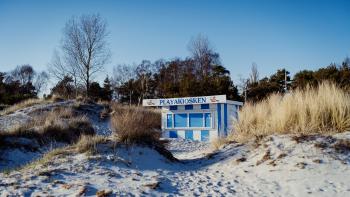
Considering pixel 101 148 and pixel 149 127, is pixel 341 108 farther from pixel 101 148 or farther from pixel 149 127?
pixel 101 148

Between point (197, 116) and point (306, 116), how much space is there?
9646 mm

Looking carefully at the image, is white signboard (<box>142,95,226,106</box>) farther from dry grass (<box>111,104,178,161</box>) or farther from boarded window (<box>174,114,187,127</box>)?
dry grass (<box>111,104,178,161</box>)

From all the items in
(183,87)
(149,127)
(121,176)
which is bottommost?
(121,176)

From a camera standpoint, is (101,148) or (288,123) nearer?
(101,148)

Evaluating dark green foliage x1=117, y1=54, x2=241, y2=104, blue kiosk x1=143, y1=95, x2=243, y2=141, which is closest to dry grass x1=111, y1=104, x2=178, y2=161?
blue kiosk x1=143, y1=95, x2=243, y2=141

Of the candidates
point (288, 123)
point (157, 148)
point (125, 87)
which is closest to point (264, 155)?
point (288, 123)

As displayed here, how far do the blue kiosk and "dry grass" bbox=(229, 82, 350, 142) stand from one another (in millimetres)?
7375

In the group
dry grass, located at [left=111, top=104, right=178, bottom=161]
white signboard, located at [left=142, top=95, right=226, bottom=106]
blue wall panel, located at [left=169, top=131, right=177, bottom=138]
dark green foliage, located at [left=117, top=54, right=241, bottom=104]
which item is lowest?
blue wall panel, located at [left=169, top=131, right=177, bottom=138]

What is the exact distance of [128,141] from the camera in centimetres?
705

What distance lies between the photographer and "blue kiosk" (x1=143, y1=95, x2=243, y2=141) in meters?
16.0

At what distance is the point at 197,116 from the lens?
16.7m

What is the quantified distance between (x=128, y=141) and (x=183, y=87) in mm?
20150

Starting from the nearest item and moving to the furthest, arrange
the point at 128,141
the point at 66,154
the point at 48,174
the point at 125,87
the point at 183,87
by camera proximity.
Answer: the point at 48,174 → the point at 66,154 → the point at 128,141 → the point at 183,87 → the point at 125,87

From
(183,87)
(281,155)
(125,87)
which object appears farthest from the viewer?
(125,87)
